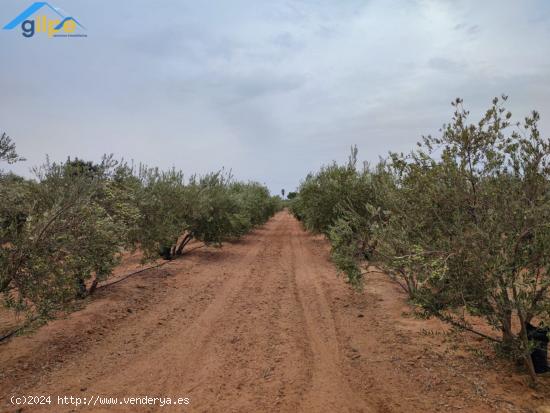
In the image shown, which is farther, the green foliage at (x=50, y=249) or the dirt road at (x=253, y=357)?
the green foliage at (x=50, y=249)

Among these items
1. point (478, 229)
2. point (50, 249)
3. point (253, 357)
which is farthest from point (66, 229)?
point (478, 229)

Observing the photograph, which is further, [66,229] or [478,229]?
[66,229]

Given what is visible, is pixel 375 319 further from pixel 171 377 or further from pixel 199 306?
pixel 171 377

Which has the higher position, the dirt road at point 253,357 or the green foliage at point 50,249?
the green foliage at point 50,249

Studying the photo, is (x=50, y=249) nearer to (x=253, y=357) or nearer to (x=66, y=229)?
(x=66, y=229)

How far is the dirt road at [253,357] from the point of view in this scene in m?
4.81

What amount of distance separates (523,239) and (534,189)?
0.65m

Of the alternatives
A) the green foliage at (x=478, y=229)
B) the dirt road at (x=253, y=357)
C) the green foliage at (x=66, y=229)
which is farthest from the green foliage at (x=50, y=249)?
the green foliage at (x=478, y=229)

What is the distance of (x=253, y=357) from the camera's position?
620 centimetres

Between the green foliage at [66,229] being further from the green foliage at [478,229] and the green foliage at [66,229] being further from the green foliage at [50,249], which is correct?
the green foliage at [478,229]

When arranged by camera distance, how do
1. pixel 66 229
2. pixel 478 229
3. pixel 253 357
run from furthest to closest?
pixel 253 357
pixel 66 229
pixel 478 229

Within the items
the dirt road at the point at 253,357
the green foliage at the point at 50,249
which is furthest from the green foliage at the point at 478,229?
the green foliage at the point at 50,249

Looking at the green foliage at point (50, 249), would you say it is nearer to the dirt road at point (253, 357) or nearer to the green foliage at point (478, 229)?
the dirt road at point (253, 357)

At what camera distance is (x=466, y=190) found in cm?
524
